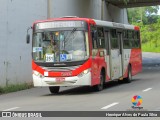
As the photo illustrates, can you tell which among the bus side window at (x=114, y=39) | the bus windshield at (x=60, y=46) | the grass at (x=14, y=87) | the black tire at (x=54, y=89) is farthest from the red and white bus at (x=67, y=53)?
the grass at (x=14, y=87)

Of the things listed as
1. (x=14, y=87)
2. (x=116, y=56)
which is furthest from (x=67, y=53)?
(x=14, y=87)

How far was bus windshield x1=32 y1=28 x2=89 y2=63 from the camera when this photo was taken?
17844 millimetres

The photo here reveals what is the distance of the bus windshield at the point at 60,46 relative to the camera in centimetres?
1784

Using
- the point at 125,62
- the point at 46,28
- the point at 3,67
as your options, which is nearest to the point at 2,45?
the point at 3,67

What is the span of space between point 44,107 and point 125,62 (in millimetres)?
10031

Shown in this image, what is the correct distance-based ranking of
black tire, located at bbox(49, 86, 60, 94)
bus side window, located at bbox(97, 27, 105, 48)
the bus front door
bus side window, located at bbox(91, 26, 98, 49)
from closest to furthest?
bus side window, located at bbox(91, 26, 98, 49) → bus side window, located at bbox(97, 27, 105, 48) → black tire, located at bbox(49, 86, 60, 94) → the bus front door

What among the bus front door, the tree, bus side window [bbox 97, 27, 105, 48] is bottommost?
the bus front door

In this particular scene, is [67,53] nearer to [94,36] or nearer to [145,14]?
[94,36]

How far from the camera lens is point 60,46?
59.3 ft

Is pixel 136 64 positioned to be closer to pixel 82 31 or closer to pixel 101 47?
pixel 101 47

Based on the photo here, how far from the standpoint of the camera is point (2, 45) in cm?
2225

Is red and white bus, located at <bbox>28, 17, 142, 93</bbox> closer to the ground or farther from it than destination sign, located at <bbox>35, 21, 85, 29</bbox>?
closer to the ground

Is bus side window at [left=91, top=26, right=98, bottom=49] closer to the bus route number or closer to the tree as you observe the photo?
the bus route number

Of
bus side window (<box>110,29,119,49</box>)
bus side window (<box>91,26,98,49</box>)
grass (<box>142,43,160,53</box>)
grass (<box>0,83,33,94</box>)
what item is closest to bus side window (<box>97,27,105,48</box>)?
bus side window (<box>91,26,98,49</box>)
